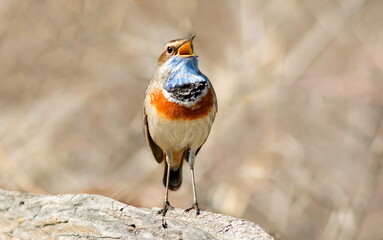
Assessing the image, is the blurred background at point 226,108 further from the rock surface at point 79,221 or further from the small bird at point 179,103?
the rock surface at point 79,221

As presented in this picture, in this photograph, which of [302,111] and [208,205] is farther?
[302,111]

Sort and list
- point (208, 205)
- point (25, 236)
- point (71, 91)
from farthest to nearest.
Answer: point (71, 91) < point (208, 205) < point (25, 236)

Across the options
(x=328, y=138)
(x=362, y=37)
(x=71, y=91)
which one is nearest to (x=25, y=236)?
(x=71, y=91)

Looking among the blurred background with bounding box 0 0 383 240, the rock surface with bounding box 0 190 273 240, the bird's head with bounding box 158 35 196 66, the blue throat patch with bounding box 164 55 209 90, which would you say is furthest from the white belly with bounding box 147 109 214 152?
the blurred background with bounding box 0 0 383 240

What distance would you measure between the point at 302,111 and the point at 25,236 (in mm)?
3901

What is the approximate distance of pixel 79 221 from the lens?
4.79m

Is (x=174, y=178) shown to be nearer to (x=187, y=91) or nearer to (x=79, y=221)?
(x=187, y=91)

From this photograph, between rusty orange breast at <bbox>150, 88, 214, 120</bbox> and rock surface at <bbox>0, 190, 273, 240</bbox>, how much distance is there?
35.6 inches

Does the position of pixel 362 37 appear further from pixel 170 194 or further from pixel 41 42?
pixel 41 42

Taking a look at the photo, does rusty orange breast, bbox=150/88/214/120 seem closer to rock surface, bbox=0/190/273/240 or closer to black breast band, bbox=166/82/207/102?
black breast band, bbox=166/82/207/102

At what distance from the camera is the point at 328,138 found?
7.79 meters

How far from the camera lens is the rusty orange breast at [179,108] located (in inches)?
235

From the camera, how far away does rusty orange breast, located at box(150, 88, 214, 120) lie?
19.5 feet

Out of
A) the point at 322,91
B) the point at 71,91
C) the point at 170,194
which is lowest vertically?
the point at 170,194
